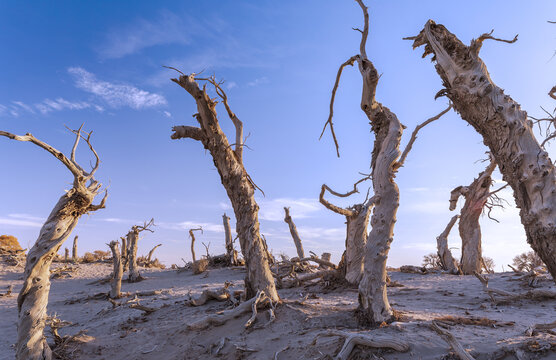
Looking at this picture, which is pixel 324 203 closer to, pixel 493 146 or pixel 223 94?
pixel 223 94

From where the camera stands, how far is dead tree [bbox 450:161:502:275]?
12.4 metres

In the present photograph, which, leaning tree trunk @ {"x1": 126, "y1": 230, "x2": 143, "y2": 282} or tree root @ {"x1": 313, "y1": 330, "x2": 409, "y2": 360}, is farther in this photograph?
leaning tree trunk @ {"x1": 126, "y1": 230, "x2": 143, "y2": 282}

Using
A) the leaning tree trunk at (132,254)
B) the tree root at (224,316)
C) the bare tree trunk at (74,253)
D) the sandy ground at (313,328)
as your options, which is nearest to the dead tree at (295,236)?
the sandy ground at (313,328)

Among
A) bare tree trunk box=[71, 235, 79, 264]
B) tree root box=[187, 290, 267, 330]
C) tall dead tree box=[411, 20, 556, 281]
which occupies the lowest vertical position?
tree root box=[187, 290, 267, 330]

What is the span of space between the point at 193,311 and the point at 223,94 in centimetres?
460

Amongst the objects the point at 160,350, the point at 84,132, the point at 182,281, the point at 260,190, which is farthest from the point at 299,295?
the point at 182,281

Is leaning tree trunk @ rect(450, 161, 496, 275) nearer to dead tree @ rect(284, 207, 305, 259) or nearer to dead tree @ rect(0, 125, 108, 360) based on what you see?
dead tree @ rect(284, 207, 305, 259)

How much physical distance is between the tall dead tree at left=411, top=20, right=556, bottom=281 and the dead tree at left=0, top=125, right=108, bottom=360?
6.14 meters

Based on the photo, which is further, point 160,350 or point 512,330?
point 160,350

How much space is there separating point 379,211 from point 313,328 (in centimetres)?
212

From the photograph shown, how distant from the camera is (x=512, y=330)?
5.07 metres

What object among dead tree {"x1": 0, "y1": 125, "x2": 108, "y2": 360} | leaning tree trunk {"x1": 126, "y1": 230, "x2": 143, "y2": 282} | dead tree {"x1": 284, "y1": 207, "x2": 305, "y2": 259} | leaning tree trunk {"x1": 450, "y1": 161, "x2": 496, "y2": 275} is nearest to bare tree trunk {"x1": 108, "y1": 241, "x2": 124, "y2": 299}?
leaning tree trunk {"x1": 126, "y1": 230, "x2": 143, "y2": 282}

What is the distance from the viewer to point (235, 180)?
7.35 metres

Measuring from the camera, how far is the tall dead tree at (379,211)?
17.1 feet
